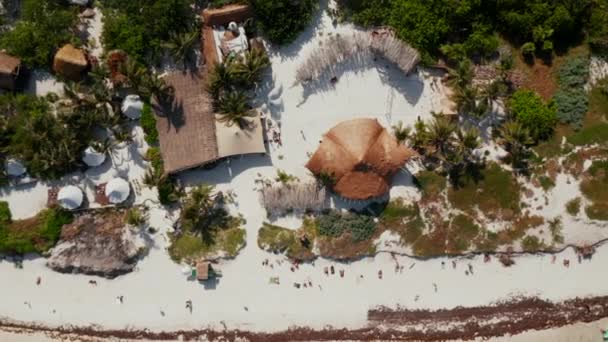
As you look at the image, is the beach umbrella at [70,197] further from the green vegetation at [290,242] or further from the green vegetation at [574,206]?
the green vegetation at [574,206]

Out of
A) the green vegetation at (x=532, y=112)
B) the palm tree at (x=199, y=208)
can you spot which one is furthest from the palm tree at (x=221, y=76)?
the green vegetation at (x=532, y=112)

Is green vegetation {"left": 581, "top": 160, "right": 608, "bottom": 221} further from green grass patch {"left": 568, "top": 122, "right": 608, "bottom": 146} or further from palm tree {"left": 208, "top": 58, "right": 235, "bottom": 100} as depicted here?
palm tree {"left": 208, "top": 58, "right": 235, "bottom": 100}

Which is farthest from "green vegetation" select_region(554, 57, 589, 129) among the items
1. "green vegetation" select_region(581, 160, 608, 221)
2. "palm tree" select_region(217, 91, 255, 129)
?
"palm tree" select_region(217, 91, 255, 129)

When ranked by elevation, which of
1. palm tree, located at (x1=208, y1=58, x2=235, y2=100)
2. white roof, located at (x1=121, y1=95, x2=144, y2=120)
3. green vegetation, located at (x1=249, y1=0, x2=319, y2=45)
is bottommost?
white roof, located at (x1=121, y1=95, x2=144, y2=120)

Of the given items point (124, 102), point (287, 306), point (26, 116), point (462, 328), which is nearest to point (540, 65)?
point (462, 328)

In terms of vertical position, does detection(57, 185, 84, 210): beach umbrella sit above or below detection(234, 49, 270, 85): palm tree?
below
